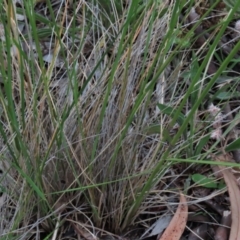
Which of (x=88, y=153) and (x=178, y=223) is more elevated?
(x=88, y=153)

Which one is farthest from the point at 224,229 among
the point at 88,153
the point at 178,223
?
the point at 88,153

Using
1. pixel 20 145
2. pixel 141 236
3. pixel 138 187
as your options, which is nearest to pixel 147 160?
pixel 138 187

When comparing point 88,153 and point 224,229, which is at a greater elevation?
point 88,153

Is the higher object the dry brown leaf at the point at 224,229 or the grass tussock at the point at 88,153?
the grass tussock at the point at 88,153

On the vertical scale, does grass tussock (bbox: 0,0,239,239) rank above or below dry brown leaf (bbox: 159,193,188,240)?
above

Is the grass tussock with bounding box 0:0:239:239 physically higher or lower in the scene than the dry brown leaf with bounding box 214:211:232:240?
higher

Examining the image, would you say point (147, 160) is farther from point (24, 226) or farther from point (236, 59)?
point (236, 59)

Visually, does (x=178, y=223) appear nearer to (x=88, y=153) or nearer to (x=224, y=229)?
(x=224, y=229)

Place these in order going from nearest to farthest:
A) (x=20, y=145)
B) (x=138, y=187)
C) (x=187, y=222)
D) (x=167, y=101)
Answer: (x=20, y=145) → (x=138, y=187) → (x=187, y=222) → (x=167, y=101)
